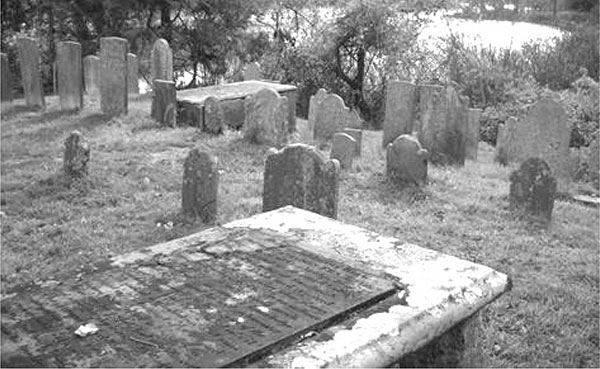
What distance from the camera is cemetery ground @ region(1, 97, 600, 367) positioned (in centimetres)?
451

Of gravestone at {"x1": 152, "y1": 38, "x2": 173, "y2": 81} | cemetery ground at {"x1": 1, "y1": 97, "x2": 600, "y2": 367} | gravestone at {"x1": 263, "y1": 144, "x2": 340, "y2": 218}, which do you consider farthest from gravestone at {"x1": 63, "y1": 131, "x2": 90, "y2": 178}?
gravestone at {"x1": 152, "y1": 38, "x2": 173, "y2": 81}

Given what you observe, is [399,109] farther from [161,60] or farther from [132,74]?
[132,74]

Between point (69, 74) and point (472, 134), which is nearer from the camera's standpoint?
point (472, 134)

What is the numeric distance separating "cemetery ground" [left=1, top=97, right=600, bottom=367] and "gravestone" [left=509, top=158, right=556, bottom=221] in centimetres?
17

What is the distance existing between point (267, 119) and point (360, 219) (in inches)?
129

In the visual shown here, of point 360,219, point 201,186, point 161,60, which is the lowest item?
point 360,219

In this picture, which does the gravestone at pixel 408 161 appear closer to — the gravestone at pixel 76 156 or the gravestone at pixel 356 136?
the gravestone at pixel 356 136

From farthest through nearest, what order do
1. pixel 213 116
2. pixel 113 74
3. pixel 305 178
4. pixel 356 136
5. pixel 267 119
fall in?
pixel 113 74
pixel 213 116
pixel 267 119
pixel 356 136
pixel 305 178

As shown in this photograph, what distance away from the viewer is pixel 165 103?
33.8 feet

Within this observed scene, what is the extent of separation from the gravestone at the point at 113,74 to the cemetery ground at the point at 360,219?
1.24m

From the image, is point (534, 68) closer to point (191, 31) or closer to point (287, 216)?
point (191, 31)

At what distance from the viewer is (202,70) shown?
16.6 metres

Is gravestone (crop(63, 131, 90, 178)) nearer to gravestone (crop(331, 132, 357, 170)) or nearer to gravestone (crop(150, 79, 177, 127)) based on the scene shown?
gravestone (crop(331, 132, 357, 170))

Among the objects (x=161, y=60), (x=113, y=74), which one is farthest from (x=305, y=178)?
(x=161, y=60)
